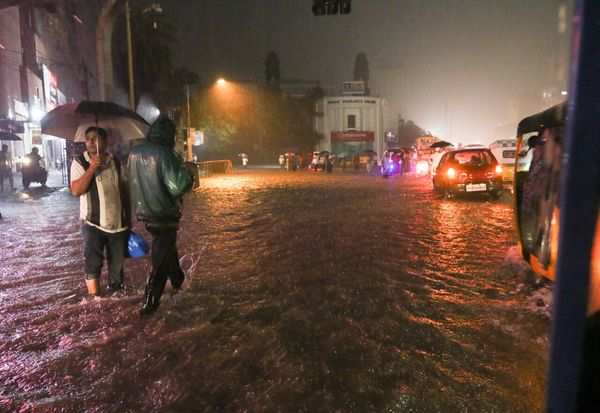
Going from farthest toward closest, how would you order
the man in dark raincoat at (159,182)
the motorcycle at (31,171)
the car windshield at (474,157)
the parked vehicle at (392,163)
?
the parked vehicle at (392,163) < the motorcycle at (31,171) < the car windshield at (474,157) < the man in dark raincoat at (159,182)

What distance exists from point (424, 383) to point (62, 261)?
5.97 metres

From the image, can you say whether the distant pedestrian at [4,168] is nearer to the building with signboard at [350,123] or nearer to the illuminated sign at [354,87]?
the building with signboard at [350,123]

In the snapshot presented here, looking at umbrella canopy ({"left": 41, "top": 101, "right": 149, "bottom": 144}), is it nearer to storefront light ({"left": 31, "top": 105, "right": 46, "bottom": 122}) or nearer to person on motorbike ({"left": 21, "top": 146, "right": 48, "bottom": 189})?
person on motorbike ({"left": 21, "top": 146, "right": 48, "bottom": 189})

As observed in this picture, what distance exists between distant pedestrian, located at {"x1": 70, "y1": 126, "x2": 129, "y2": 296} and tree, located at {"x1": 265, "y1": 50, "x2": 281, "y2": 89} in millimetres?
68048

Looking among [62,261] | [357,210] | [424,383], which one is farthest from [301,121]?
[424,383]

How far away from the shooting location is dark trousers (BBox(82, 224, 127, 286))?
492cm

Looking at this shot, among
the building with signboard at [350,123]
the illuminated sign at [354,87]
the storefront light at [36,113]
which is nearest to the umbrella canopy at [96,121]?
the storefront light at [36,113]

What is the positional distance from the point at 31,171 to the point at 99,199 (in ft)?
57.1

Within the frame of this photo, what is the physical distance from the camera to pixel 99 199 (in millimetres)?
4855

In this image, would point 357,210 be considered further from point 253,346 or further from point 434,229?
point 253,346

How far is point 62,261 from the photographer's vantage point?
7.32 metres

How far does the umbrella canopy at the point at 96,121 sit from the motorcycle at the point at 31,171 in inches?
552

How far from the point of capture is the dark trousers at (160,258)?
456 centimetres

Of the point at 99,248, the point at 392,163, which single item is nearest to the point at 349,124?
the point at 392,163
